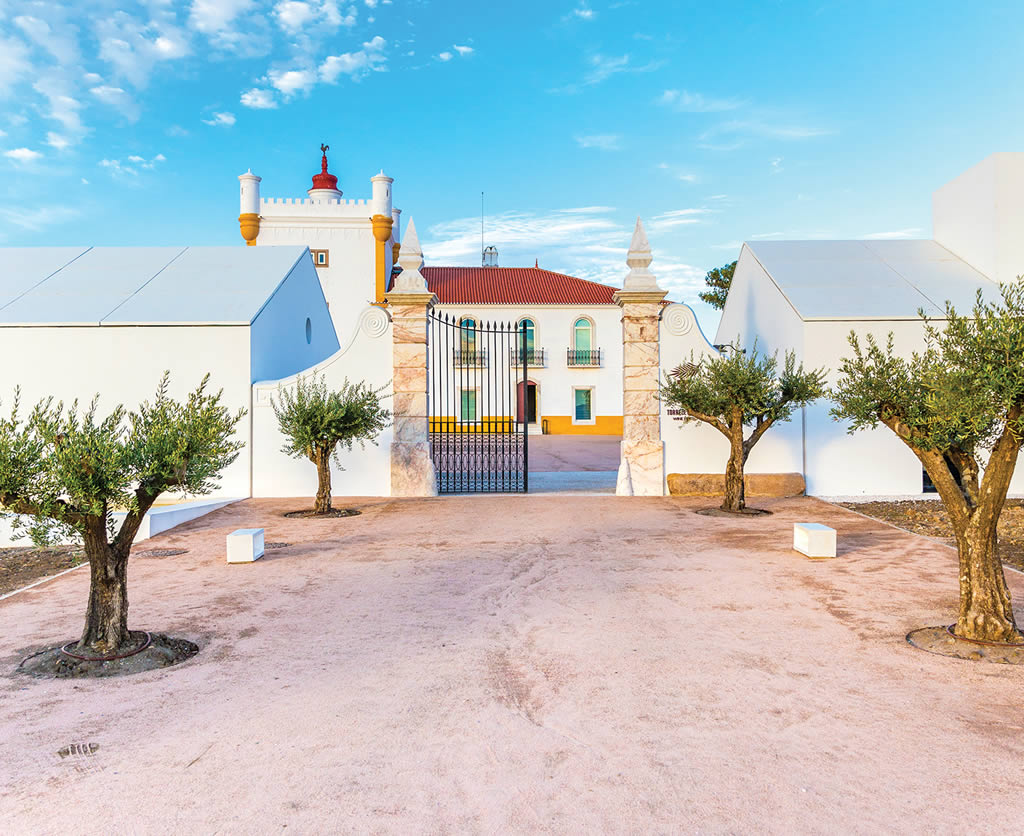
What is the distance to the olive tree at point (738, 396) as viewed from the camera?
1048 cm

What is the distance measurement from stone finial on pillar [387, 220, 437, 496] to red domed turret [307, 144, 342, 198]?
940 inches

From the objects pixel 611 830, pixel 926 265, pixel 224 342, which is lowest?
pixel 611 830

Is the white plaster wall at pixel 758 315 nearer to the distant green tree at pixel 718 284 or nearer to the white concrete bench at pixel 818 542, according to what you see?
the white concrete bench at pixel 818 542

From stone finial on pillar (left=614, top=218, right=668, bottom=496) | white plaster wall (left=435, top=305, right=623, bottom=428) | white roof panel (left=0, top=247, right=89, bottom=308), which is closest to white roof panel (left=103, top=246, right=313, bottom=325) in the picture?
white roof panel (left=0, top=247, right=89, bottom=308)

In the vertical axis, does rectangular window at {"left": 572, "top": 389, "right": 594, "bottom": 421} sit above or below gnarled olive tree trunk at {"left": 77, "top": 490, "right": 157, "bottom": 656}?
above

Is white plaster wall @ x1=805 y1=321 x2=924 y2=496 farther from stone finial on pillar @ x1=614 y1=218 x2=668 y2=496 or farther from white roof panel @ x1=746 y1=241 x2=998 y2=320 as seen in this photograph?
stone finial on pillar @ x1=614 y1=218 x2=668 y2=496

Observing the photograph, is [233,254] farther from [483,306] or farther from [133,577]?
[483,306]

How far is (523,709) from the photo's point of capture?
3.96 metres

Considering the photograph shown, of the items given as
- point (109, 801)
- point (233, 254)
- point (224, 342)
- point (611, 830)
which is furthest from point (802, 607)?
point (233, 254)

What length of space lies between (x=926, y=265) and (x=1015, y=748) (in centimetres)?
1360

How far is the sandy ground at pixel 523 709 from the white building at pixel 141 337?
6341mm

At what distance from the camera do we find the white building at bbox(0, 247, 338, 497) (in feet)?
42.7

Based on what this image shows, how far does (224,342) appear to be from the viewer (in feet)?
42.8

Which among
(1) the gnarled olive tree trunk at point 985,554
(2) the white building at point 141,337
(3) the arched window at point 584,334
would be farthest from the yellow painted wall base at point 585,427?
(1) the gnarled olive tree trunk at point 985,554
